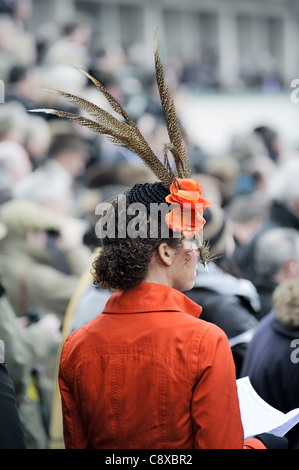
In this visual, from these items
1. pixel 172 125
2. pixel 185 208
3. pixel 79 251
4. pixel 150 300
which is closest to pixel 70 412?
pixel 150 300

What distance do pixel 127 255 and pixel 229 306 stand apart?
3.85ft

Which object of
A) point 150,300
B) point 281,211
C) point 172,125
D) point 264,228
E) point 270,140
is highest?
point 270,140

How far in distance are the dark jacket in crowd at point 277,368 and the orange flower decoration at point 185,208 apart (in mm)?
920

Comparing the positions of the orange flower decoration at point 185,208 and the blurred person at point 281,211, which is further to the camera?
the blurred person at point 281,211

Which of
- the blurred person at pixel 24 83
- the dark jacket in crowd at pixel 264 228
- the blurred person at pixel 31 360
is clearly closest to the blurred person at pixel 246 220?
the dark jacket in crowd at pixel 264 228

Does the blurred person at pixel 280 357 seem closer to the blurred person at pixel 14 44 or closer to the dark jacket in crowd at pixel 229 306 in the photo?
the dark jacket in crowd at pixel 229 306

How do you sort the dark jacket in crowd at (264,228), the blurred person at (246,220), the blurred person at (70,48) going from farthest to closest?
the blurred person at (70,48) < the blurred person at (246,220) < the dark jacket in crowd at (264,228)

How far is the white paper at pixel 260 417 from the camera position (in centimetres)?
189

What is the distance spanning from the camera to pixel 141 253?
1745mm

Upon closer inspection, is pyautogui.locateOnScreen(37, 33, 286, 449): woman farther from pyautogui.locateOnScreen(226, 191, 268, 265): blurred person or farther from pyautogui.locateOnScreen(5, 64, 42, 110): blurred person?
pyautogui.locateOnScreen(5, 64, 42, 110): blurred person

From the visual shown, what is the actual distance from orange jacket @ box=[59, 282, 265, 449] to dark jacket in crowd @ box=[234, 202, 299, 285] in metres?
2.60

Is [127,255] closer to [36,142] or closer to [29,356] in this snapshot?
[29,356]

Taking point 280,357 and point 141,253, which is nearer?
point 141,253
